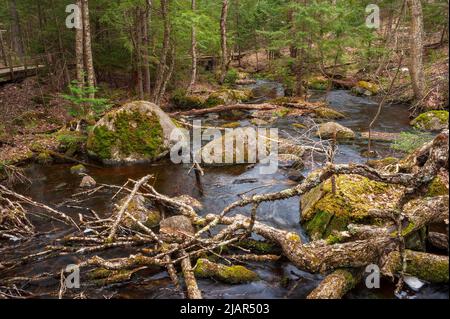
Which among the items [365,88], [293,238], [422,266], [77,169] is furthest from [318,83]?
[422,266]

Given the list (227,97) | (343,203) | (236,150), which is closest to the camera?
(343,203)

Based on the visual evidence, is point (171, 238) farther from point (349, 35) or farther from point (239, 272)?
point (349, 35)

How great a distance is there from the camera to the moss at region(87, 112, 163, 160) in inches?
473

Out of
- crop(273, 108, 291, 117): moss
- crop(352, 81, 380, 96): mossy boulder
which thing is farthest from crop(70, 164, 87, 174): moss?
crop(352, 81, 380, 96): mossy boulder

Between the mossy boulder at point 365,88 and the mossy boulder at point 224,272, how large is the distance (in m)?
20.2

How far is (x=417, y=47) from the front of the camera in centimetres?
1579

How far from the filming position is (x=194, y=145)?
45.8 feet

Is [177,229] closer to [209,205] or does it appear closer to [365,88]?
[209,205]

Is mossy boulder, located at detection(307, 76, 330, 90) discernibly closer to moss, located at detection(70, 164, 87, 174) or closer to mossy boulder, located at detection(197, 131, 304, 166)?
mossy boulder, located at detection(197, 131, 304, 166)

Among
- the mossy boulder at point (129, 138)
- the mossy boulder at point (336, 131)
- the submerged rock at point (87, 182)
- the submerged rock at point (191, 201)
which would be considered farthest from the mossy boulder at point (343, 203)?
the mossy boulder at point (129, 138)

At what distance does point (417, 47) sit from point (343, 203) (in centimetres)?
1253

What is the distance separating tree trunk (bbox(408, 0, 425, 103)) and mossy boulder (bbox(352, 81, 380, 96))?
234 inches

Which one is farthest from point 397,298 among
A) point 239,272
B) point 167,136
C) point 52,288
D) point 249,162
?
point 167,136

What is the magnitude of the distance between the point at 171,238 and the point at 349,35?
16.0 metres
